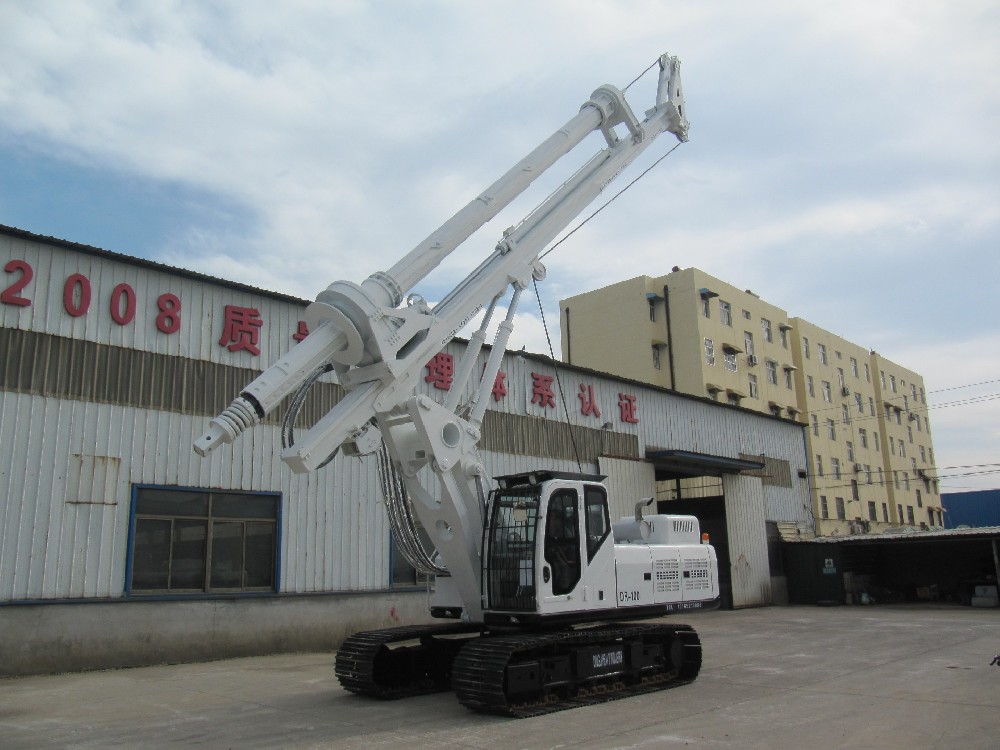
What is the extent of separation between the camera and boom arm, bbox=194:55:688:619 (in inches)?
362

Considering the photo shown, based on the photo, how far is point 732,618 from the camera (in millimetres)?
26125

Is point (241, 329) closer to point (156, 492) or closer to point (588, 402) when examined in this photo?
point (156, 492)

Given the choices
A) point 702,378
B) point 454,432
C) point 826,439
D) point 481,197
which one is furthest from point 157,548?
point 826,439

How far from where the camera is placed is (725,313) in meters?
46.7

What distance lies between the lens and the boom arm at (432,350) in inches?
362

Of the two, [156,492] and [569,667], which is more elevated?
[156,492]

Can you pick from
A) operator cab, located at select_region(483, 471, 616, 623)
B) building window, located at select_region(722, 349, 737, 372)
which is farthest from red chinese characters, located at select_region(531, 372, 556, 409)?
building window, located at select_region(722, 349, 737, 372)

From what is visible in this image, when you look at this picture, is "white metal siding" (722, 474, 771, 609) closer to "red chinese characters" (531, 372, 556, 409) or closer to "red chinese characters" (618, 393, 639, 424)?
"red chinese characters" (618, 393, 639, 424)

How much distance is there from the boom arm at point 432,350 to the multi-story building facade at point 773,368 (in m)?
24.9

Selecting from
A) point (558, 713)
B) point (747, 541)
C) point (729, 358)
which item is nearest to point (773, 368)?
point (729, 358)

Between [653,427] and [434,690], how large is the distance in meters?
18.3

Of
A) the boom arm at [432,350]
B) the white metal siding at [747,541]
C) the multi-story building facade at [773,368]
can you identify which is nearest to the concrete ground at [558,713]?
the boom arm at [432,350]

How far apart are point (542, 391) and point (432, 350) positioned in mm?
13972

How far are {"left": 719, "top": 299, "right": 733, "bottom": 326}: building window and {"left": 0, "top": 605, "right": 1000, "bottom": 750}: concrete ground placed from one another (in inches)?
1231
